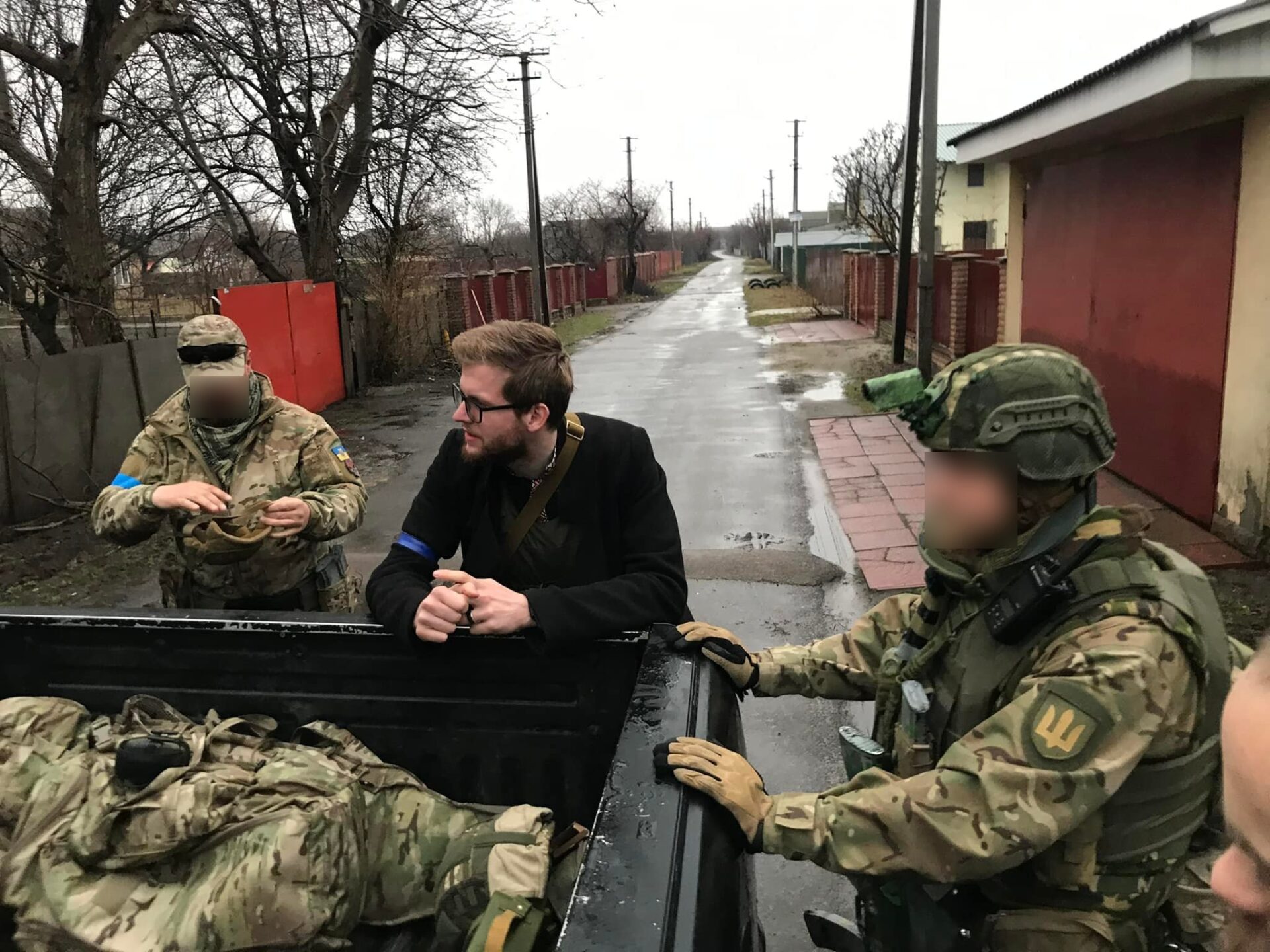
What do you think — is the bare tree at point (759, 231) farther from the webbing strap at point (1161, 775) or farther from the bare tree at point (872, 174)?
the webbing strap at point (1161, 775)

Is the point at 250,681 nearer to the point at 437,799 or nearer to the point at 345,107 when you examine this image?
the point at 437,799

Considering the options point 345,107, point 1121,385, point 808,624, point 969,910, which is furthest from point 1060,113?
point 345,107

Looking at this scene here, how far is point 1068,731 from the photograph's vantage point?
1326mm

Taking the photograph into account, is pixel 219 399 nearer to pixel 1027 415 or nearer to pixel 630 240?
pixel 1027 415

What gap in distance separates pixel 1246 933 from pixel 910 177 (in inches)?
523

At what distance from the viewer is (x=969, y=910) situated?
5.24 feet

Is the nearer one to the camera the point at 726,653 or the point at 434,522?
the point at 726,653

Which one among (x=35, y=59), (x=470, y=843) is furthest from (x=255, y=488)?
(x=35, y=59)

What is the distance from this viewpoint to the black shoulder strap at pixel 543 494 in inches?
90.0

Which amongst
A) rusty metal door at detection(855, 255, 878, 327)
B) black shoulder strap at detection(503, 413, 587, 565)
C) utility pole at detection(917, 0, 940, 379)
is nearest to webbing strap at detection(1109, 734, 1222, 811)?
black shoulder strap at detection(503, 413, 587, 565)

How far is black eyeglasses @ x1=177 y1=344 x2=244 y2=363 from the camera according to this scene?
292 cm

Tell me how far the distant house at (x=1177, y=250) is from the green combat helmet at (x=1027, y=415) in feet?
12.5

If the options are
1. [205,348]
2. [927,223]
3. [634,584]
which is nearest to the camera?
[634,584]

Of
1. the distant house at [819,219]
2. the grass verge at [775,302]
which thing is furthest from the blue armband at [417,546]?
the distant house at [819,219]
